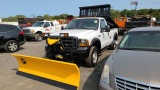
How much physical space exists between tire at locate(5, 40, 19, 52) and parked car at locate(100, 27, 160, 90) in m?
7.83

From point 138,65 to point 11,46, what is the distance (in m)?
9.01

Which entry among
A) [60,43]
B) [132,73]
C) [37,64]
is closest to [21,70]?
[37,64]

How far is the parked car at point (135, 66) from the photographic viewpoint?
3.25 m

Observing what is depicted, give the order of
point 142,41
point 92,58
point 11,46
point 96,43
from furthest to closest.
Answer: point 11,46
point 96,43
point 92,58
point 142,41

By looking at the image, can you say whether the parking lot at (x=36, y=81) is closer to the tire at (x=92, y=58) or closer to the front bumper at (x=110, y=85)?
the tire at (x=92, y=58)

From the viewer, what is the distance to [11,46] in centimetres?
1103

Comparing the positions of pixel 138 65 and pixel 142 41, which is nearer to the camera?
pixel 138 65

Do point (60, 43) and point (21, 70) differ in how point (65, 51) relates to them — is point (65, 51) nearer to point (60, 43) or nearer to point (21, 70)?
point (60, 43)

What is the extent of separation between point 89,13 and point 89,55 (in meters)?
5.51

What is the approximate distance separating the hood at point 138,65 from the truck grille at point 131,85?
7 cm

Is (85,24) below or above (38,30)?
above

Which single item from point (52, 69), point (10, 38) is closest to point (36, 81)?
point (52, 69)

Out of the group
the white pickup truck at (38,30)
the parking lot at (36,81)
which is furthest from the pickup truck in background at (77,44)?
the white pickup truck at (38,30)

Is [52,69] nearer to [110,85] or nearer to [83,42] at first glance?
[83,42]
